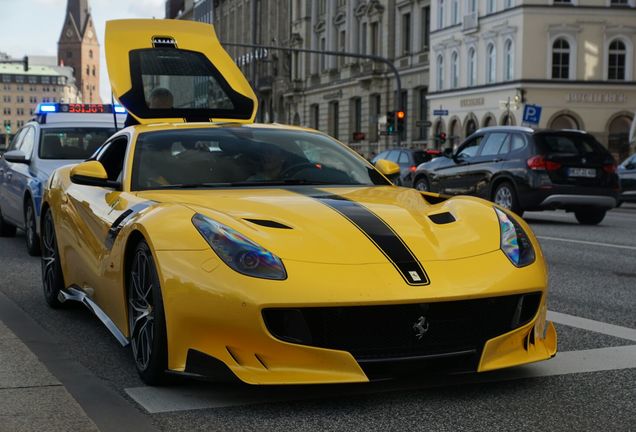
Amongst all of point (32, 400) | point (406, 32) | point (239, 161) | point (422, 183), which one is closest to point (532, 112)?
point (422, 183)

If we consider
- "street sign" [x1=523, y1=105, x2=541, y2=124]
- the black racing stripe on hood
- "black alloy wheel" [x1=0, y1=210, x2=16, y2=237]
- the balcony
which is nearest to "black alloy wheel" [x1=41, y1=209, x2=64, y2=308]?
the black racing stripe on hood

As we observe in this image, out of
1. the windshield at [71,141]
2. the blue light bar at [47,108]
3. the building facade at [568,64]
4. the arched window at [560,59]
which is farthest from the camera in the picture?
the arched window at [560,59]

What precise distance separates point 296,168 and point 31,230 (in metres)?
5.73

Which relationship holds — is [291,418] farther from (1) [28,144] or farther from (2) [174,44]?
(1) [28,144]

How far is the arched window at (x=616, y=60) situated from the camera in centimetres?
4722

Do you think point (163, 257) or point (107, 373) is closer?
point (163, 257)

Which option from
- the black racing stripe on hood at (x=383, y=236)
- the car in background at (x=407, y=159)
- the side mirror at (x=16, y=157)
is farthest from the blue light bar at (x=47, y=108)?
the car in background at (x=407, y=159)

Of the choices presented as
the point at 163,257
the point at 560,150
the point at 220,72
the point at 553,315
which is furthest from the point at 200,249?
the point at 560,150

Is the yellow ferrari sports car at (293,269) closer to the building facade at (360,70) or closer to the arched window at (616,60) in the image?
the arched window at (616,60)

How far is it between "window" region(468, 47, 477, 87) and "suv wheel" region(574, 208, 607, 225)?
109 feet

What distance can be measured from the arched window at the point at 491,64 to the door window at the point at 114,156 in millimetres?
43435

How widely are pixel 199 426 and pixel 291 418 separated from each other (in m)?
0.37

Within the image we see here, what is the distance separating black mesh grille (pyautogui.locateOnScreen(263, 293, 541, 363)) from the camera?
4164mm

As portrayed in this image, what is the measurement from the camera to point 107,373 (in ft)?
16.1
